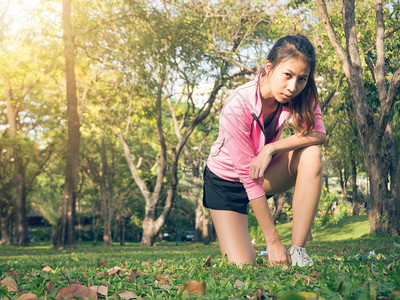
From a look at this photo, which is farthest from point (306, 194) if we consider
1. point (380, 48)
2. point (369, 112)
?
point (380, 48)

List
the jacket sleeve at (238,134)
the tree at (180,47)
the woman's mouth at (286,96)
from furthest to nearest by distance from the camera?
1. the tree at (180,47)
2. the jacket sleeve at (238,134)
3. the woman's mouth at (286,96)

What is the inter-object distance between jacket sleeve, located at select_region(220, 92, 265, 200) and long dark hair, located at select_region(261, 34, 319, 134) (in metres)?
0.40

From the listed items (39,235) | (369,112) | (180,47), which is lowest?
(39,235)

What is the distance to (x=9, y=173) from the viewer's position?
30.8 m

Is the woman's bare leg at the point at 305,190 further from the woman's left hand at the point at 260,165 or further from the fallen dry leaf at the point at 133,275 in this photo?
the fallen dry leaf at the point at 133,275

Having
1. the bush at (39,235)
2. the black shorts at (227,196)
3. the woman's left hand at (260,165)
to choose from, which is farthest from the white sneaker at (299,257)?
the bush at (39,235)

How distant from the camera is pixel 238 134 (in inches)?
145

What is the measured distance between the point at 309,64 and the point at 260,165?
33.5 inches

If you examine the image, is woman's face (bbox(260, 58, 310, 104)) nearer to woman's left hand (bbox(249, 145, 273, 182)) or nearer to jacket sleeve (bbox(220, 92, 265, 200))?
jacket sleeve (bbox(220, 92, 265, 200))

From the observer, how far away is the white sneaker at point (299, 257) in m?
3.23

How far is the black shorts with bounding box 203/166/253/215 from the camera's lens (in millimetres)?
4105

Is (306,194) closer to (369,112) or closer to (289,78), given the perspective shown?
(289,78)

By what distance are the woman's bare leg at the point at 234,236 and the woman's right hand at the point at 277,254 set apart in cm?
49

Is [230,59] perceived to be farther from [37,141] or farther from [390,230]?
[37,141]
